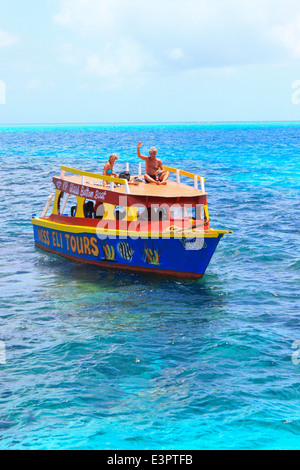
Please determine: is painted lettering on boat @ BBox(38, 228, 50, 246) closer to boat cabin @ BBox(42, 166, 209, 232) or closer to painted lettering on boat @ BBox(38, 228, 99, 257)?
painted lettering on boat @ BBox(38, 228, 99, 257)

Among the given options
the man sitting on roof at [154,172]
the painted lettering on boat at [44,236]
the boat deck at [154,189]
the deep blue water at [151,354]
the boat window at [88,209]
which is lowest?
the deep blue water at [151,354]

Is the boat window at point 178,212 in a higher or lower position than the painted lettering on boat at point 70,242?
higher

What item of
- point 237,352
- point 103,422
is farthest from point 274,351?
point 103,422

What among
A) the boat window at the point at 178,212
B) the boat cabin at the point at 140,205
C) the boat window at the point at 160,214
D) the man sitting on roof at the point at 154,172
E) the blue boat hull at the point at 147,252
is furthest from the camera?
the man sitting on roof at the point at 154,172

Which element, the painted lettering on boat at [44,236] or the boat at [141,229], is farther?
the painted lettering on boat at [44,236]

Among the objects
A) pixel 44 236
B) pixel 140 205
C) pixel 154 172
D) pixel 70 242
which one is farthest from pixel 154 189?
pixel 44 236

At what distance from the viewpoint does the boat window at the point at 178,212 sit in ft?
48.9

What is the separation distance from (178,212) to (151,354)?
19.3ft

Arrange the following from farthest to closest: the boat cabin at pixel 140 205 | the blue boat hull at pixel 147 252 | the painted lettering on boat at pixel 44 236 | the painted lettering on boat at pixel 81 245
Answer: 1. the painted lettering on boat at pixel 44 236
2. the painted lettering on boat at pixel 81 245
3. the boat cabin at pixel 140 205
4. the blue boat hull at pixel 147 252

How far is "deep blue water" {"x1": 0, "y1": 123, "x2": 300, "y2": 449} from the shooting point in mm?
7613

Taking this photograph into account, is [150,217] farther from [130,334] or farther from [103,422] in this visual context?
[103,422]

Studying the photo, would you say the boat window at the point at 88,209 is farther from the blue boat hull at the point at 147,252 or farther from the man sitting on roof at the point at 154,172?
the man sitting on roof at the point at 154,172

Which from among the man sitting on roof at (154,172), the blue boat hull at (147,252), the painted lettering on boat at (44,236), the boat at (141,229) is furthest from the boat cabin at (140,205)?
the painted lettering on boat at (44,236)
